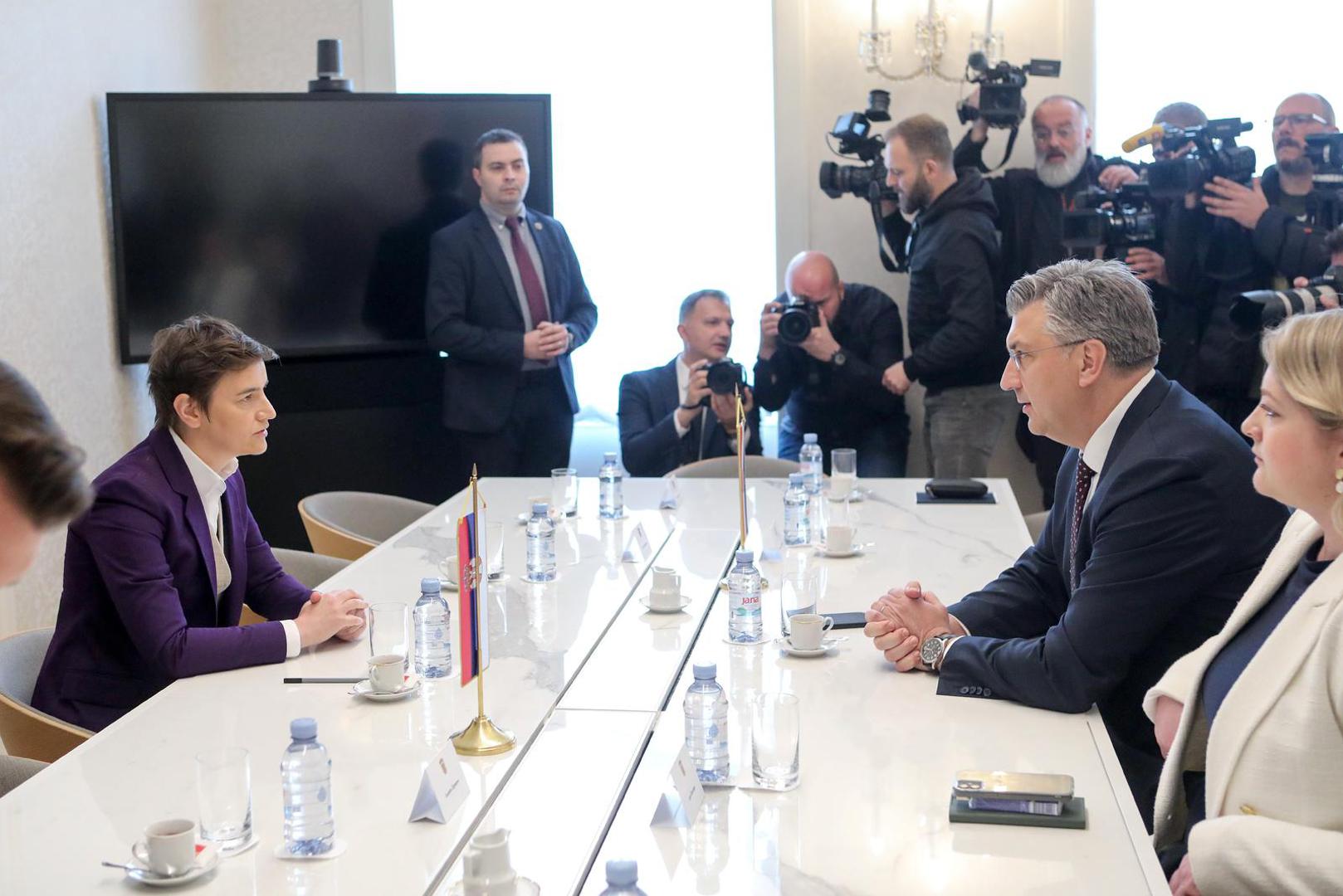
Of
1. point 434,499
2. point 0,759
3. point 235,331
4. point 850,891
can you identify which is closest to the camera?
point 850,891

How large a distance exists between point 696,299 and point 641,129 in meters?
1.50

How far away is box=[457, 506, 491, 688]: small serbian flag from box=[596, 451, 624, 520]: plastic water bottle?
161cm

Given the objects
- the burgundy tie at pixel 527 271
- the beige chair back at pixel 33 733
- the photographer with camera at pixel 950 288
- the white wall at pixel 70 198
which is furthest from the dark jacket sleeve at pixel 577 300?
the beige chair back at pixel 33 733

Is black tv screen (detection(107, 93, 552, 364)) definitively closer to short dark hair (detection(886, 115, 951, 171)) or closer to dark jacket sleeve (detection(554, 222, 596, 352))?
dark jacket sleeve (detection(554, 222, 596, 352))

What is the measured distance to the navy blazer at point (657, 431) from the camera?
4.69 meters

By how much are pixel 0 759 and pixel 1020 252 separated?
12.8 ft

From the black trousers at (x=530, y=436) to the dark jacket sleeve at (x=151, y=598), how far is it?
2639mm

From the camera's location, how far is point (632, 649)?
2.45 metres

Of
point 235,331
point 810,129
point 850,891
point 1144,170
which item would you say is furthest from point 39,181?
point 850,891

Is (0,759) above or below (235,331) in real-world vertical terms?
below

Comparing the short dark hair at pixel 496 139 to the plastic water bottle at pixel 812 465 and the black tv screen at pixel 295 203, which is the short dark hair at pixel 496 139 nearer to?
the black tv screen at pixel 295 203

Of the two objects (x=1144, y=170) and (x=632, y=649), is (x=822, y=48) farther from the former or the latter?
(x=632, y=649)

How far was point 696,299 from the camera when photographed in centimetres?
475

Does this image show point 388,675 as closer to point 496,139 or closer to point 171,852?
point 171,852
